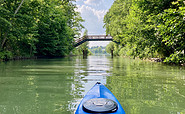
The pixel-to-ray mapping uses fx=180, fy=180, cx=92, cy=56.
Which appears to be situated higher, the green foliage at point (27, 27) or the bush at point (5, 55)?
the green foliage at point (27, 27)

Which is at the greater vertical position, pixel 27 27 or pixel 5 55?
pixel 27 27

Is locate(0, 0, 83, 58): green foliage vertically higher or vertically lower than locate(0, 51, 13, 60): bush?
higher

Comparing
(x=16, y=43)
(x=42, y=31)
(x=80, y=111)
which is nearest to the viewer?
(x=80, y=111)

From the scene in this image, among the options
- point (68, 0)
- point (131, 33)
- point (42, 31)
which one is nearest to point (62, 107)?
point (131, 33)

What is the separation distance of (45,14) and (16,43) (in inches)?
308

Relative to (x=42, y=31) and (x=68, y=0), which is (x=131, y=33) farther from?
(x=68, y=0)

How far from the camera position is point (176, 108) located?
3.58 metres

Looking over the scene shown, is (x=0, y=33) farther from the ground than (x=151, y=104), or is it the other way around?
(x=0, y=33)

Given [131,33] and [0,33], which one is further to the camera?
[0,33]

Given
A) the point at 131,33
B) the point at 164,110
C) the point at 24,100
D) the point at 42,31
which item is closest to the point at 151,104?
the point at 164,110

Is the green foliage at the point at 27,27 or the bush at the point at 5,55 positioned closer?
the green foliage at the point at 27,27

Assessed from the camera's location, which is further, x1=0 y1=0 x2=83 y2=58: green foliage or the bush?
the bush

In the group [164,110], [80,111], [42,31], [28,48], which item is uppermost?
[42,31]

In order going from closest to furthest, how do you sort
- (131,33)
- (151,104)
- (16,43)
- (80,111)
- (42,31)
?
(80,111)
(151,104)
(131,33)
(16,43)
(42,31)
